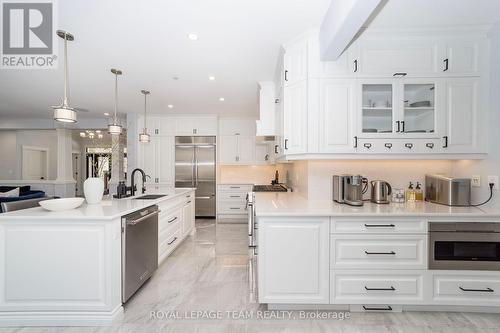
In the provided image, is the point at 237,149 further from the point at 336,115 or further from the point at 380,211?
the point at 380,211

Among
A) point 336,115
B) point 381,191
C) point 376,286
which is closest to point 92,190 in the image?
point 336,115

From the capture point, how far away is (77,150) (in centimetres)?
1044

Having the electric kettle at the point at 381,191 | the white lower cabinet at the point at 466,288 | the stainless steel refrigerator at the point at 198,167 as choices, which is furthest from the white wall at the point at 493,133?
the stainless steel refrigerator at the point at 198,167

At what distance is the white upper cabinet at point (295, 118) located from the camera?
2396 millimetres

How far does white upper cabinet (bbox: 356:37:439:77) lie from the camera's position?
2307 mm

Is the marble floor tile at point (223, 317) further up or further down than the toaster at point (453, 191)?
further down

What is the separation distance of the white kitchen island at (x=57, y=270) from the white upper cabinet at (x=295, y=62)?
2158 mm

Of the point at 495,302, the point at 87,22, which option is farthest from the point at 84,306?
the point at 495,302

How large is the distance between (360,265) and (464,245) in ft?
2.89

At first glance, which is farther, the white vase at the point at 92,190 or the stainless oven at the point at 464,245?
the white vase at the point at 92,190

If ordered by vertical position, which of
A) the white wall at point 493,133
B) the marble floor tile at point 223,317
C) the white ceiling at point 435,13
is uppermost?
the white ceiling at point 435,13

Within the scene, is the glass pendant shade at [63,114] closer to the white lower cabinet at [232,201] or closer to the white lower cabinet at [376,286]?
the white lower cabinet at [376,286]
